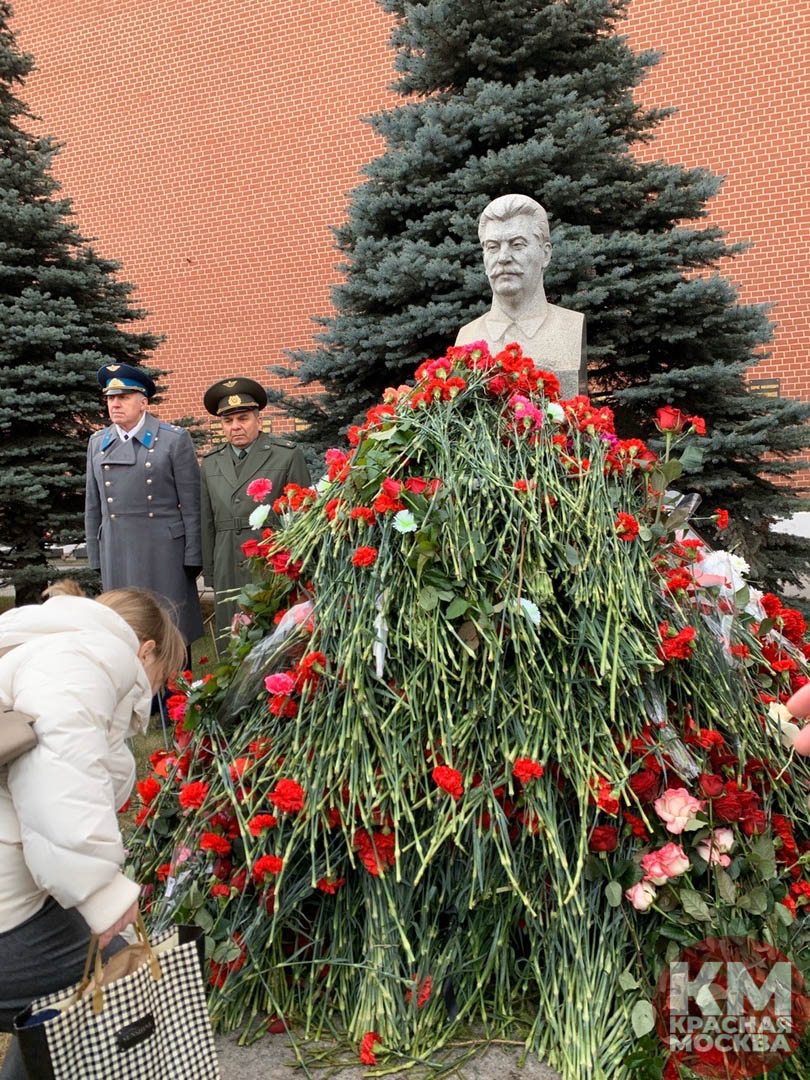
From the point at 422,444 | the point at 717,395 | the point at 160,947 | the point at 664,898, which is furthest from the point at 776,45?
the point at 160,947

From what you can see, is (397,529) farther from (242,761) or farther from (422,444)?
(242,761)

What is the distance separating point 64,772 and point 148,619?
1.62ft

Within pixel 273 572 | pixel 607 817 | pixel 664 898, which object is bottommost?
pixel 664 898

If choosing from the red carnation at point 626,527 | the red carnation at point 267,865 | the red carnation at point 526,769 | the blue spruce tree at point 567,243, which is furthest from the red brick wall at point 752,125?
the red carnation at point 267,865

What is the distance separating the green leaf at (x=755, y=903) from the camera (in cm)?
175

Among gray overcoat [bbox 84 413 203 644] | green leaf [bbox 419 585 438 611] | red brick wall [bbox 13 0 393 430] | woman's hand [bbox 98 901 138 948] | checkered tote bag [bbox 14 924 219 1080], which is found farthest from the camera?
red brick wall [bbox 13 0 393 430]

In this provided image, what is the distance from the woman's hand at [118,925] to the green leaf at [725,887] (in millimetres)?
1101

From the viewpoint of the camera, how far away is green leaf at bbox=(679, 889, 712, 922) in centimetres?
172

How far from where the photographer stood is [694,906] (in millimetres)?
1727

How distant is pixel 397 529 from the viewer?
6.52 ft

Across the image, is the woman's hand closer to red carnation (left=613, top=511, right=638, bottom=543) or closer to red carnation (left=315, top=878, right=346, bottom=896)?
red carnation (left=315, top=878, right=346, bottom=896)

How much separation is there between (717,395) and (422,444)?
3.87m

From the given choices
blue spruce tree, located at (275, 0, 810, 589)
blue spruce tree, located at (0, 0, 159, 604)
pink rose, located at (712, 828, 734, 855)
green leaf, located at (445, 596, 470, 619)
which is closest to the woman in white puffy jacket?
green leaf, located at (445, 596, 470, 619)

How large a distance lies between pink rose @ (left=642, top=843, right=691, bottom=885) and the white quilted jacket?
98 centimetres
